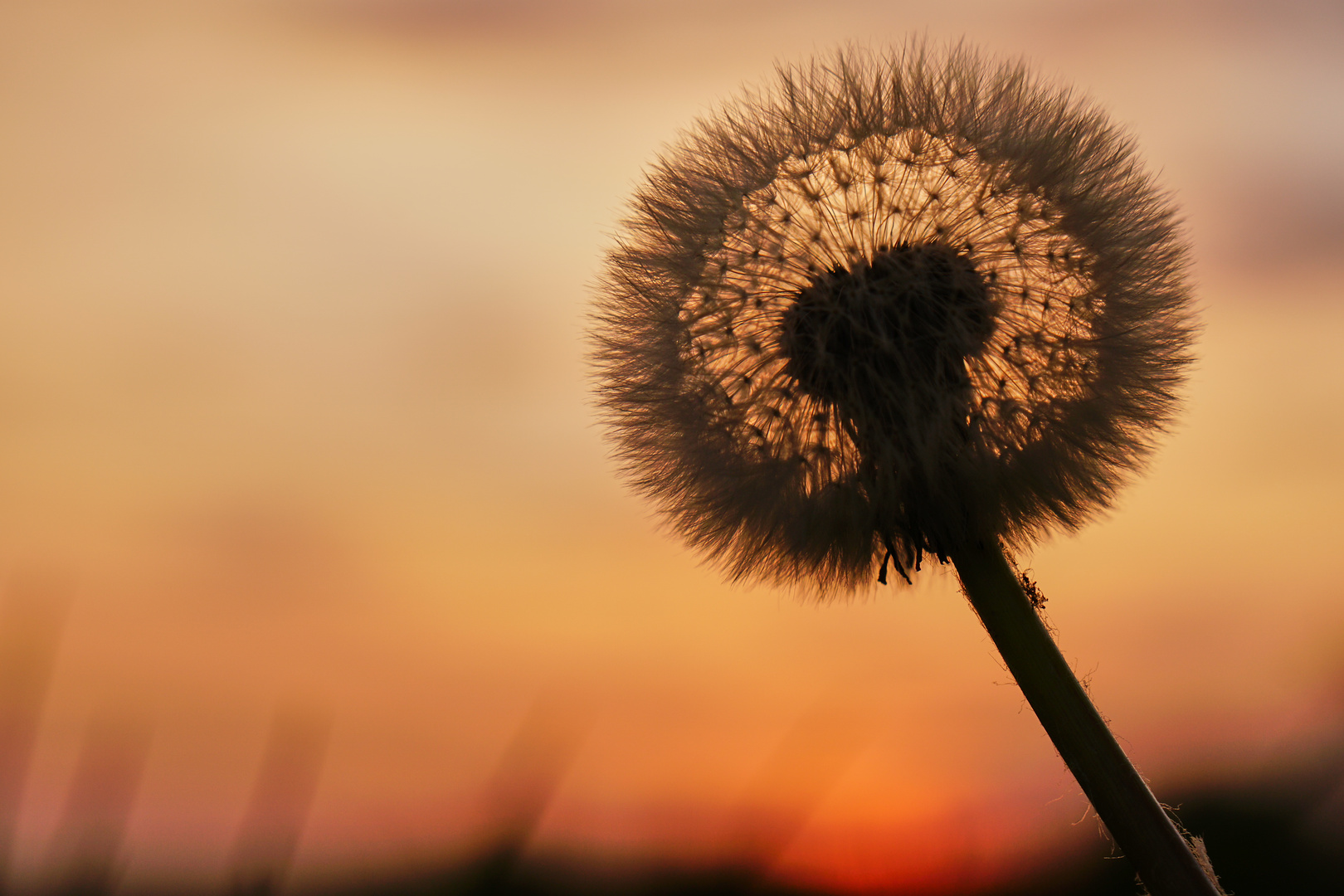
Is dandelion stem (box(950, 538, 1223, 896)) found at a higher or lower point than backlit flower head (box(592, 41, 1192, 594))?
lower

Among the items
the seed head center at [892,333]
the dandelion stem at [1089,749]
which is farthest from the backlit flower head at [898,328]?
the dandelion stem at [1089,749]

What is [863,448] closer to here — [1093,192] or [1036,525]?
[1036,525]

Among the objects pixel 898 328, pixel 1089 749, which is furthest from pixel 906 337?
pixel 1089 749

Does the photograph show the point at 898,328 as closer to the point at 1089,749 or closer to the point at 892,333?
the point at 892,333

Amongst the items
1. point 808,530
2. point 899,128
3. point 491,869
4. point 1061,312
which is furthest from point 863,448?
point 491,869

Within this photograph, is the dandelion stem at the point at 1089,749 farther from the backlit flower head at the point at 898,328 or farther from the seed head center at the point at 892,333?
the seed head center at the point at 892,333

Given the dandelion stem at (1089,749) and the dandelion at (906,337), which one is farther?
the dandelion at (906,337)

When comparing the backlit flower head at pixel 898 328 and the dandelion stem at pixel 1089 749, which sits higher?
the backlit flower head at pixel 898 328

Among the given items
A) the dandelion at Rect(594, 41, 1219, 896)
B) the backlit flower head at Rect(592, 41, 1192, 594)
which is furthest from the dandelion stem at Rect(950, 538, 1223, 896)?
the backlit flower head at Rect(592, 41, 1192, 594)

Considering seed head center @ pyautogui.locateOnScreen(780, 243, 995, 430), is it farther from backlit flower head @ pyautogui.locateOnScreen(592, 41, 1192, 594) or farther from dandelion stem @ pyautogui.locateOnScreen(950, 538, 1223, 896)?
dandelion stem @ pyautogui.locateOnScreen(950, 538, 1223, 896)
